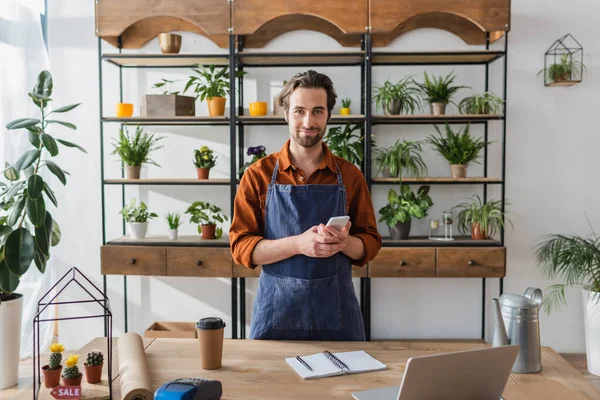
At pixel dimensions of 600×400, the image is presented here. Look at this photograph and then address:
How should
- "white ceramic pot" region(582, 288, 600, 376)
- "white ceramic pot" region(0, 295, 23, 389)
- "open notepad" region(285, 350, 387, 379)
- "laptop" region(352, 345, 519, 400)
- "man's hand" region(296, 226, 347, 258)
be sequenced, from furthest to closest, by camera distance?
1. "white ceramic pot" region(582, 288, 600, 376)
2. "white ceramic pot" region(0, 295, 23, 389)
3. "man's hand" region(296, 226, 347, 258)
4. "open notepad" region(285, 350, 387, 379)
5. "laptop" region(352, 345, 519, 400)

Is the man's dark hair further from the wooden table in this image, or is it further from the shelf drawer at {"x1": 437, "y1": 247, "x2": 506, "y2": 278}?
the shelf drawer at {"x1": 437, "y1": 247, "x2": 506, "y2": 278}

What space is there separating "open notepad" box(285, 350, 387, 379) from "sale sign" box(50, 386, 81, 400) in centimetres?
57

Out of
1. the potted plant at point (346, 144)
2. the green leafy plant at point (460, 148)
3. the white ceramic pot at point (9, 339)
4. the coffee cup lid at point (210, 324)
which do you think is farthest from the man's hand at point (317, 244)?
the white ceramic pot at point (9, 339)

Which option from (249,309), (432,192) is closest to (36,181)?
(249,309)

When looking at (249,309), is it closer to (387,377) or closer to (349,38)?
(349,38)

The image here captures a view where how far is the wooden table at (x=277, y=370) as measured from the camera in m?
1.44

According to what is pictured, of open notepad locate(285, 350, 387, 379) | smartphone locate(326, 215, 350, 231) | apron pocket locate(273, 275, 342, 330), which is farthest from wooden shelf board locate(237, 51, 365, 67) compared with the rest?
open notepad locate(285, 350, 387, 379)

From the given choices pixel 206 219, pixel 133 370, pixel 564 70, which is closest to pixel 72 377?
pixel 133 370

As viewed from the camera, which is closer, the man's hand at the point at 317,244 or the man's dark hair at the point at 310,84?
the man's hand at the point at 317,244

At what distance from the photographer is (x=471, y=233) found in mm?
3998

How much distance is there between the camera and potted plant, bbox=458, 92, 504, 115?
386cm

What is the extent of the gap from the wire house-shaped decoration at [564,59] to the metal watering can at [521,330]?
2.86m

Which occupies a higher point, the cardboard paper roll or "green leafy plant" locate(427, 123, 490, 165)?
"green leafy plant" locate(427, 123, 490, 165)

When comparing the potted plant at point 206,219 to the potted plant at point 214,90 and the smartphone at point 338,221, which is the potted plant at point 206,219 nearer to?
the potted plant at point 214,90
